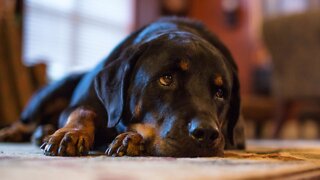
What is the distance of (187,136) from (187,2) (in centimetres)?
529

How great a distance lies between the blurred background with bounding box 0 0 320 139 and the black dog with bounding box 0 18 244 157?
1.67 m

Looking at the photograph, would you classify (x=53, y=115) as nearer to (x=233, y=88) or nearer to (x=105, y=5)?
(x=233, y=88)

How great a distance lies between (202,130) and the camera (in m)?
1.40

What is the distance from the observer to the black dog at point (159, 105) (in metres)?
1.45

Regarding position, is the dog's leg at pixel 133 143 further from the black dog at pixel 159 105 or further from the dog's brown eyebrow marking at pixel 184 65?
the dog's brown eyebrow marking at pixel 184 65

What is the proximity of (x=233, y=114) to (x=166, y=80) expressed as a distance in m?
0.43

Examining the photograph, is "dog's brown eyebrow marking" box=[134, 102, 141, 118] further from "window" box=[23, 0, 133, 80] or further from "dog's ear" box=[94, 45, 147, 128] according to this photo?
"window" box=[23, 0, 133, 80]

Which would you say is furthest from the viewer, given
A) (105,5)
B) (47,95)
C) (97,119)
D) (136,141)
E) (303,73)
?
(105,5)

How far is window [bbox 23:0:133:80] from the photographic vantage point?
15.3ft

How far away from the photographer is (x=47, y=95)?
254cm

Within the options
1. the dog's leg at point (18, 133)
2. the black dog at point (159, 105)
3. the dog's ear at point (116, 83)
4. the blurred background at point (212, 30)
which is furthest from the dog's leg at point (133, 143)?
the blurred background at point (212, 30)

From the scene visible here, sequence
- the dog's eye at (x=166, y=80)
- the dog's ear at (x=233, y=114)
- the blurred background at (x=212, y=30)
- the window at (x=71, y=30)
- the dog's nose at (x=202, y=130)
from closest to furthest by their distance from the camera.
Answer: the dog's nose at (x=202, y=130), the dog's eye at (x=166, y=80), the dog's ear at (x=233, y=114), the blurred background at (x=212, y=30), the window at (x=71, y=30)

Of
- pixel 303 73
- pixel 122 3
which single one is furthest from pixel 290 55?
pixel 122 3

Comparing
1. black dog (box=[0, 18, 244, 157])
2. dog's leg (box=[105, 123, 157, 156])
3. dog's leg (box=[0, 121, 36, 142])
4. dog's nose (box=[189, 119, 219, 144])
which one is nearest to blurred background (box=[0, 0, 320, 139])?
dog's leg (box=[0, 121, 36, 142])
